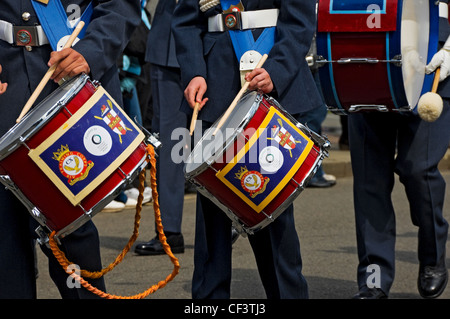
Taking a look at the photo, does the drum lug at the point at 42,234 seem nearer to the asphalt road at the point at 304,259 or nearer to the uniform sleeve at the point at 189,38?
the uniform sleeve at the point at 189,38

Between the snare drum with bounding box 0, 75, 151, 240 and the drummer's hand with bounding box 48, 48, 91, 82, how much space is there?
0.23 ft

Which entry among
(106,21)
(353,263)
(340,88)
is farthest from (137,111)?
(106,21)

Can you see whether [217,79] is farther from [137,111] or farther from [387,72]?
[137,111]

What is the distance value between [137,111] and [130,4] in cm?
414

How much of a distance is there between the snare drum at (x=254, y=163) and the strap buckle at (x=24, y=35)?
0.72m

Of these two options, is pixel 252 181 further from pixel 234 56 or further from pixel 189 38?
pixel 189 38

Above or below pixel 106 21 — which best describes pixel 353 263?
below

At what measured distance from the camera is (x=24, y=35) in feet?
12.2

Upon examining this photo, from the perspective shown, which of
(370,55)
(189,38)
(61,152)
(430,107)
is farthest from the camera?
(370,55)

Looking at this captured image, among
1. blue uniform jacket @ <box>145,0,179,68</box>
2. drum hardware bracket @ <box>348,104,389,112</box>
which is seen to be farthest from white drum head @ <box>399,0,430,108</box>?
blue uniform jacket @ <box>145,0,179,68</box>

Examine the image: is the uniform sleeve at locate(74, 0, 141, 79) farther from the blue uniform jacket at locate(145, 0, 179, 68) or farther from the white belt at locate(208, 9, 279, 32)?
the blue uniform jacket at locate(145, 0, 179, 68)

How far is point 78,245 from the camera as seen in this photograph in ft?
12.4

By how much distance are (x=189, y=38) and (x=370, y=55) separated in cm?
86

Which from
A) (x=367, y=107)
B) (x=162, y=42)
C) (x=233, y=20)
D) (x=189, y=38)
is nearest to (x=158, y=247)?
(x=162, y=42)
